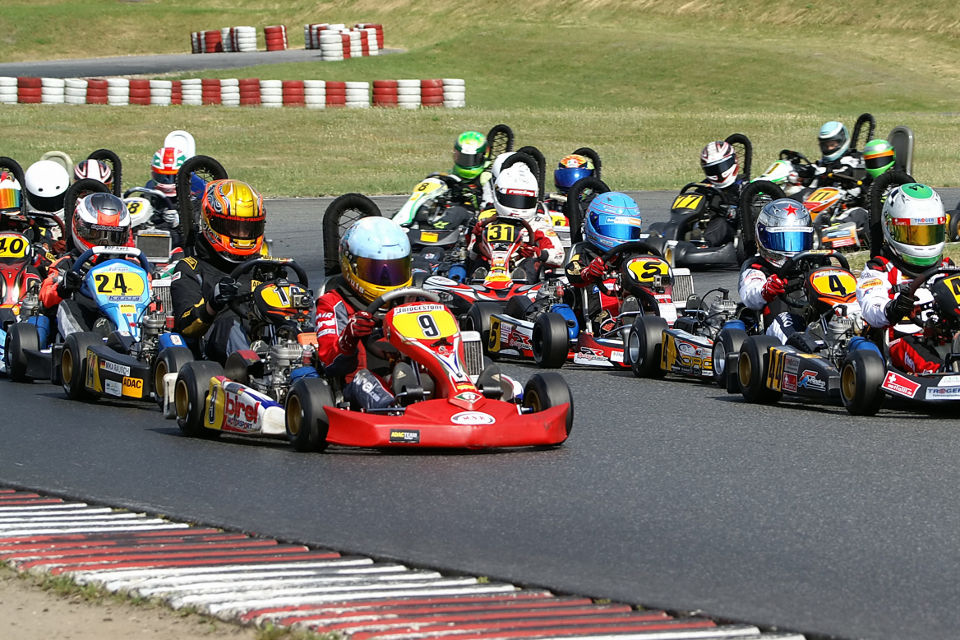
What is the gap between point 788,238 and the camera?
32.4 ft

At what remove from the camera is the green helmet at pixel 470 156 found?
1641cm

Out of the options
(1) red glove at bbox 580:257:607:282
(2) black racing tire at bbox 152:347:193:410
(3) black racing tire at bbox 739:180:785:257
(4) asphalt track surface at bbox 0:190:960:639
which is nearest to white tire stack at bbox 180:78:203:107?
(1) red glove at bbox 580:257:607:282

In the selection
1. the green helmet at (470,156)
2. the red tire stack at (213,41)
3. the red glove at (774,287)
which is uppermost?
the red tire stack at (213,41)

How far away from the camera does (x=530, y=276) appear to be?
1356 cm

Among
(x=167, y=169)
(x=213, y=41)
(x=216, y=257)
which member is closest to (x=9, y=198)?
(x=167, y=169)

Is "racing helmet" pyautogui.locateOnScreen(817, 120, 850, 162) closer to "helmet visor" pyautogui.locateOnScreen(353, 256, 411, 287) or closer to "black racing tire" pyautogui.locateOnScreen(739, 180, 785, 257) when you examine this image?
"black racing tire" pyautogui.locateOnScreen(739, 180, 785, 257)

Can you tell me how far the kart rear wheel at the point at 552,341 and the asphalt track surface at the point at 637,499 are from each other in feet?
5.33

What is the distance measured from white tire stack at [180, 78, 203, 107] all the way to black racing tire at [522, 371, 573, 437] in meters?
29.1

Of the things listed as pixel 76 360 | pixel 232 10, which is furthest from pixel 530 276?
pixel 232 10

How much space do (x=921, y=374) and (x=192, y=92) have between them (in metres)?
29.3

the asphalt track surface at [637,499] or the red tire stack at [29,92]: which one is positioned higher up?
the red tire stack at [29,92]

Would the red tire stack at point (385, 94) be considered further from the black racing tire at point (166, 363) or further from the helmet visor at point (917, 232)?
the helmet visor at point (917, 232)

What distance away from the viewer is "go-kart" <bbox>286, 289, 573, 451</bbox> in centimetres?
710

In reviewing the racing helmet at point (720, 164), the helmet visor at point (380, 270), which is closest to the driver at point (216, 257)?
the helmet visor at point (380, 270)
